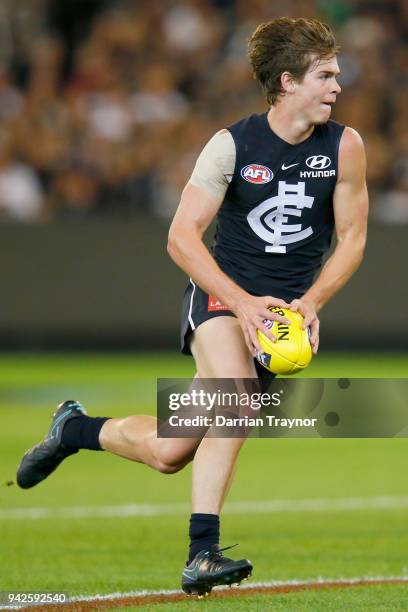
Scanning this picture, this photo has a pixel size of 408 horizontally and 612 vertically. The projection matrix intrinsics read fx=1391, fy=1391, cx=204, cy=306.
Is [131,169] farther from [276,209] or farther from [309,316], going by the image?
[309,316]

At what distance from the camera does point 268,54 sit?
6820 mm

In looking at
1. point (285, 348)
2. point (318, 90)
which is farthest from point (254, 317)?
point (318, 90)

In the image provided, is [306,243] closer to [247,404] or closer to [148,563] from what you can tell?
[247,404]

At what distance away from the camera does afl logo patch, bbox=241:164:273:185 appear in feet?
22.2

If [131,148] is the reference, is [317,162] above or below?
above

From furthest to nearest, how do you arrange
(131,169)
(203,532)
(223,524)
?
(131,169) < (223,524) < (203,532)

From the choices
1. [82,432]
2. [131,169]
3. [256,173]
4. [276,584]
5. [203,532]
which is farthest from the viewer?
[131,169]

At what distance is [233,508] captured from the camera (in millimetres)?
10203

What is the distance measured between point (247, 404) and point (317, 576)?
4.25 feet

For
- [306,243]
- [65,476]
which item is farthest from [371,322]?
[306,243]

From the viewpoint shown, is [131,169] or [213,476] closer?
[213,476]

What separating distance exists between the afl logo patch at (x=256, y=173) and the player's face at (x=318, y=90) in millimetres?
339

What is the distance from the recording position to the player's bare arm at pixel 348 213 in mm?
6812

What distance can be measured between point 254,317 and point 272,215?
68cm
